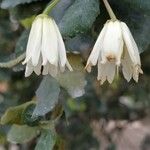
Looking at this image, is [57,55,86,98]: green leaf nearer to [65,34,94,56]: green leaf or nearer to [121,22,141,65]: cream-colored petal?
[65,34,94,56]: green leaf

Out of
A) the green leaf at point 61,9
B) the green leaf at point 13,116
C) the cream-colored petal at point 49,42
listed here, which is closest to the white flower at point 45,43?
the cream-colored petal at point 49,42

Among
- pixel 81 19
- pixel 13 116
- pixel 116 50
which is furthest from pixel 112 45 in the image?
pixel 13 116

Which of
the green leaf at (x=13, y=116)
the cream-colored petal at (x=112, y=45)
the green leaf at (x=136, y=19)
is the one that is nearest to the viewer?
the cream-colored petal at (x=112, y=45)

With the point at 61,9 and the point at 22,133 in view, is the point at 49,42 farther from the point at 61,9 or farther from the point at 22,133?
the point at 22,133

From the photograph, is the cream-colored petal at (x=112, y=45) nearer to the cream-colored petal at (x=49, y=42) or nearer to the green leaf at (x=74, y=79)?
the cream-colored petal at (x=49, y=42)

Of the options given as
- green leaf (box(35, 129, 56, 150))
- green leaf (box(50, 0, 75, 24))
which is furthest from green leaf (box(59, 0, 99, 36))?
green leaf (box(35, 129, 56, 150))

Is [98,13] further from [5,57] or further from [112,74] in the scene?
[5,57]
